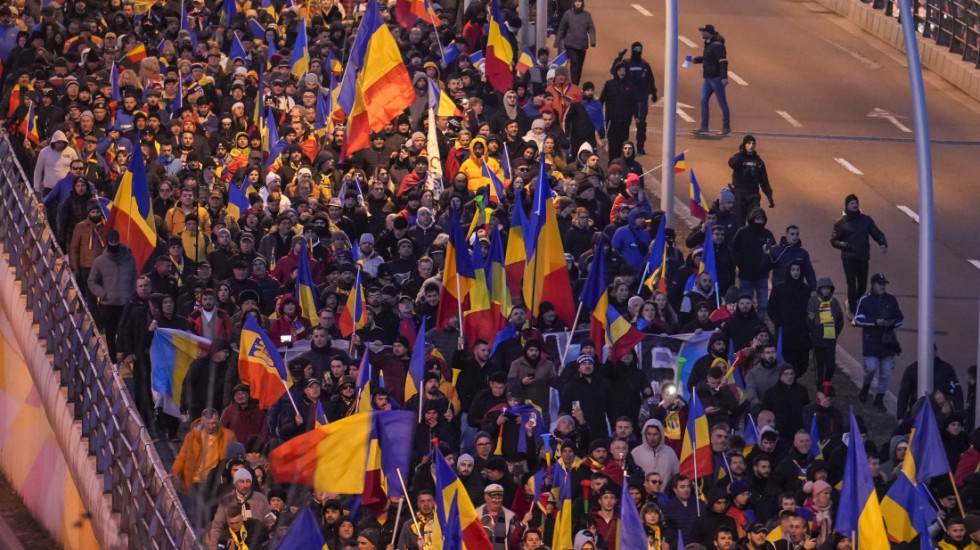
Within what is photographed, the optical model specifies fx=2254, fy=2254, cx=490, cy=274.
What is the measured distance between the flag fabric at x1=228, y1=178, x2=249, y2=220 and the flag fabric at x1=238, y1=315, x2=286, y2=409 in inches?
207

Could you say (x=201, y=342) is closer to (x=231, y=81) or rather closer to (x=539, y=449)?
(x=539, y=449)

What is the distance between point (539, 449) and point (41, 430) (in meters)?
6.26

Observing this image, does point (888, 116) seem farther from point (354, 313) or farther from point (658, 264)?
point (354, 313)

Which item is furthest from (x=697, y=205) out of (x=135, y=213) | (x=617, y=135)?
(x=135, y=213)

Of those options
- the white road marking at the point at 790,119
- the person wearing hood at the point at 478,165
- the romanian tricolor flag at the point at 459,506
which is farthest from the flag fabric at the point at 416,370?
the white road marking at the point at 790,119

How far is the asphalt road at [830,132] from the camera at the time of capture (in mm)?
28641

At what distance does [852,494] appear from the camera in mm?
16844

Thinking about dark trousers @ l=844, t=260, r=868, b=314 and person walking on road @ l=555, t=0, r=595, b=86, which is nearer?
dark trousers @ l=844, t=260, r=868, b=314

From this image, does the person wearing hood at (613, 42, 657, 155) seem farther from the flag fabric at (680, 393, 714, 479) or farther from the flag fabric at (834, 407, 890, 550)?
the flag fabric at (834, 407, 890, 550)

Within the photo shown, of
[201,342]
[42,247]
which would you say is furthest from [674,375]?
[42,247]

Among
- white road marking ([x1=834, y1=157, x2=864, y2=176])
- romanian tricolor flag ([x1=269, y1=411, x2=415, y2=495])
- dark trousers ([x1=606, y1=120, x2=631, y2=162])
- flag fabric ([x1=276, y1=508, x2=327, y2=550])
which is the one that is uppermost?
flag fabric ([x1=276, y1=508, x2=327, y2=550])

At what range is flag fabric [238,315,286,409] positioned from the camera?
1988 cm

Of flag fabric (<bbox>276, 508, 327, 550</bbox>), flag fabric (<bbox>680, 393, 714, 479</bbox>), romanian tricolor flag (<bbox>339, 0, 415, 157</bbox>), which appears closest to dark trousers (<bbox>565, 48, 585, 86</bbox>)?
romanian tricolor flag (<bbox>339, 0, 415, 157</bbox>)

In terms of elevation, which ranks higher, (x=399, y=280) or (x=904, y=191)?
(x=399, y=280)
